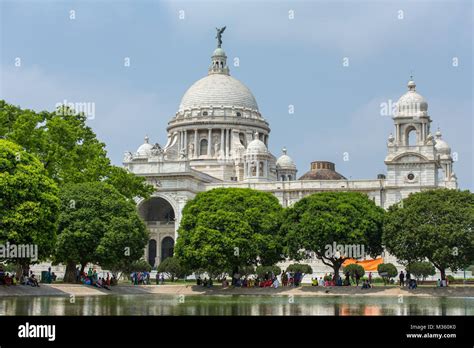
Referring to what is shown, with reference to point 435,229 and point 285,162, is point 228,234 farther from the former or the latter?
point 285,162

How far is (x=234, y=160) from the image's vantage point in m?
135

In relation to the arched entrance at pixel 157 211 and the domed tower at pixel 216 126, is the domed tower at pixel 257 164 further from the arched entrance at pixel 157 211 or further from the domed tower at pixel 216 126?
the arched entrance at pixel 157 211

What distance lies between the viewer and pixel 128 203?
211ft

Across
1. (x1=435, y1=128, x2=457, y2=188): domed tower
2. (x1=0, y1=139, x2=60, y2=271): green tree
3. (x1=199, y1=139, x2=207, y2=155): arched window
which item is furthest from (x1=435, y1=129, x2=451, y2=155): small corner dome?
(x1=0, y1=139, x2=60, y2=271): green tree

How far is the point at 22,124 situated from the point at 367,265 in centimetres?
5146

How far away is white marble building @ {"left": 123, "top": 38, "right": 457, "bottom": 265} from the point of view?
10762cm

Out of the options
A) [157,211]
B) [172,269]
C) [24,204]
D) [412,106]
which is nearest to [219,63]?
[157,211]

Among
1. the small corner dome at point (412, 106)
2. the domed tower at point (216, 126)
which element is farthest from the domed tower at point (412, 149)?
the domed tower at point (216, 126)

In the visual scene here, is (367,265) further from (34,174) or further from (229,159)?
(34,174)

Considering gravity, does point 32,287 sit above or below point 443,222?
below

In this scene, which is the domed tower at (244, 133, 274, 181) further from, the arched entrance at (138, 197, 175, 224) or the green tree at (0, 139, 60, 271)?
the green tree at (0, 139, 60, 271)
